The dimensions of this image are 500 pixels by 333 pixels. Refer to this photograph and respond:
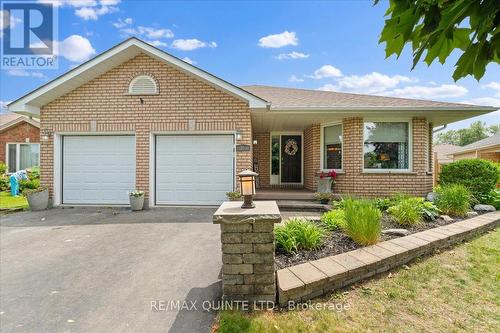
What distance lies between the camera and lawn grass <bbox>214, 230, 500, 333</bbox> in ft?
7.82

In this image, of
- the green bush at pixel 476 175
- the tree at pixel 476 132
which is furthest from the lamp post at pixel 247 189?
the tree at pixel 476 132

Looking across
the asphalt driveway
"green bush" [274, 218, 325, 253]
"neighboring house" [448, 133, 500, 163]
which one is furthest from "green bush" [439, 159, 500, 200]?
"neighboring house" [448, 133, 500, 163]

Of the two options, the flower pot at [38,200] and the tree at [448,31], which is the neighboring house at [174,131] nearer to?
the flower pot at [38,200]

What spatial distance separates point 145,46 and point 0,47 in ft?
14.2

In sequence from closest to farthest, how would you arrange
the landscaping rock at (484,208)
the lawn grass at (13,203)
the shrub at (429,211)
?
the shrub at (429,211), the landscaping rock at (484,208), the lawn grass at (13,203)

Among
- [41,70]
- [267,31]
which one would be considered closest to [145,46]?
[41,70]

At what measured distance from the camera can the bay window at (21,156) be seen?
1502 centimetres

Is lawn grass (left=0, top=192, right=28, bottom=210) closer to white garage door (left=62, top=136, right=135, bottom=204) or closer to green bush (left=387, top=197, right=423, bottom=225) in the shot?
white garage door (left=62, top=136, right=135, bottom=204)

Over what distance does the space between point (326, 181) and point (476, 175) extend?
420 centimetres

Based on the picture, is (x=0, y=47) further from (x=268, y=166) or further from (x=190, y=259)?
(x=268, y=166)

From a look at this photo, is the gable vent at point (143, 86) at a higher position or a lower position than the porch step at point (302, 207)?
higher

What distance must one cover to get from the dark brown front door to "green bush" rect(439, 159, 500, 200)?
539cm

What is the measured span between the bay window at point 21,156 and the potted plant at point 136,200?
12047 mm

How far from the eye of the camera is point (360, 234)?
3.83 metres
